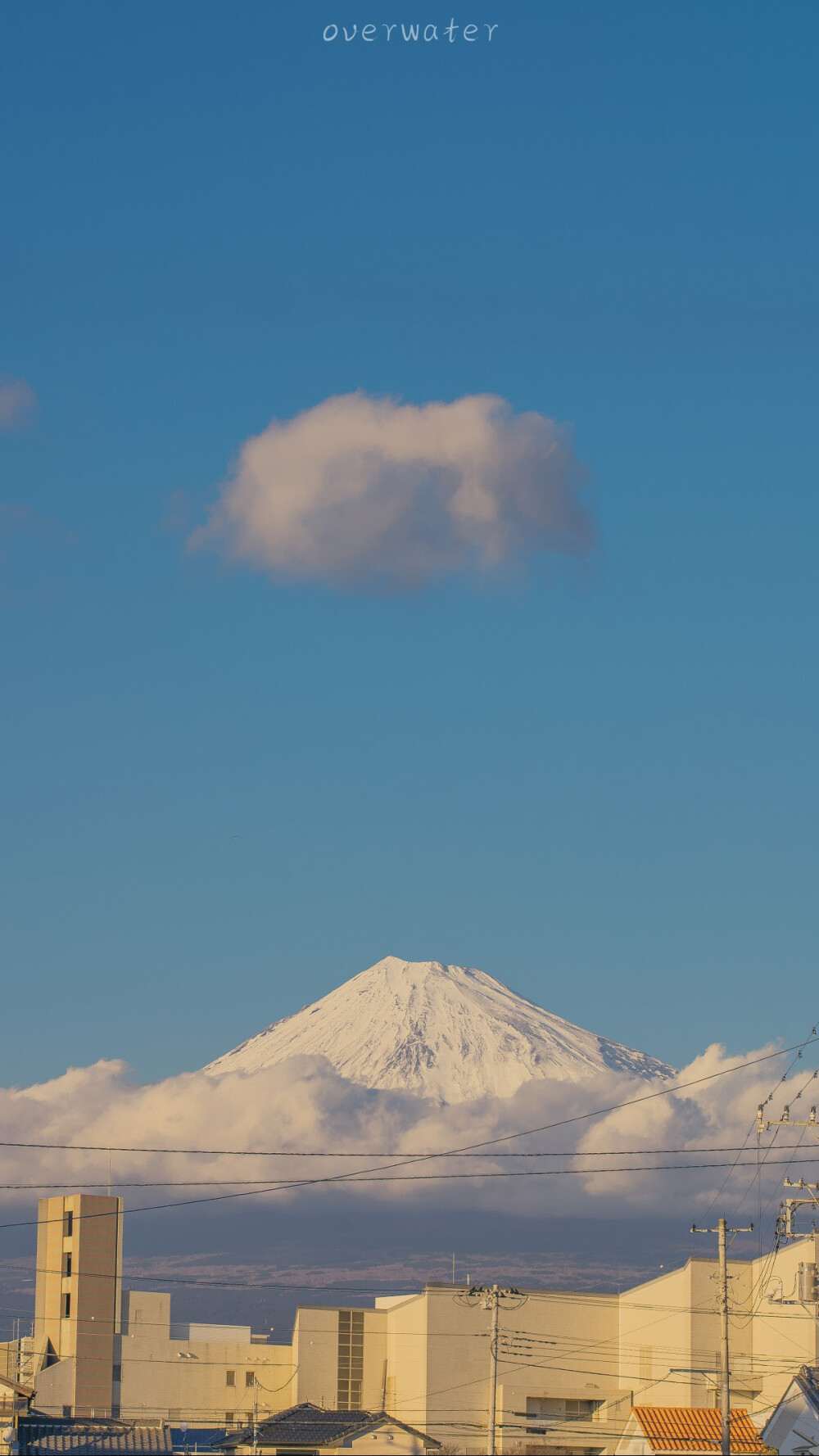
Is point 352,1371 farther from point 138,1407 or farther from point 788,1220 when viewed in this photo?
point 788,1220

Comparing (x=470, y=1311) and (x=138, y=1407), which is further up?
(x=470, y=1311)

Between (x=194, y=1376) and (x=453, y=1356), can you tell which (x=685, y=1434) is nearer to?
(x=453, y=1356)

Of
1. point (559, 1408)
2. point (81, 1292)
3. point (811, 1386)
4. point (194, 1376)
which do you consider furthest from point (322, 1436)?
point (81, 1292)

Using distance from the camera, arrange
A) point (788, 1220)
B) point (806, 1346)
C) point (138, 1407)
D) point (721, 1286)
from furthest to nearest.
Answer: point (138, 1407), point (806, 1346), point (788, 1220), point (721, 1286)

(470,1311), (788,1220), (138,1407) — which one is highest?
(788,1220)

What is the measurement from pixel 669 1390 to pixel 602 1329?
10.2m

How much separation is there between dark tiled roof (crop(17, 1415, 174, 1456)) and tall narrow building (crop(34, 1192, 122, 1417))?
68999 mm

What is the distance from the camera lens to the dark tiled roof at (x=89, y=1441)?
63281mm

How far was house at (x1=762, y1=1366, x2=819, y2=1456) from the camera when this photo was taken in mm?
64250

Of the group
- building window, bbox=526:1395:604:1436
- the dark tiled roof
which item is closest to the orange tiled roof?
the dark tiled roof

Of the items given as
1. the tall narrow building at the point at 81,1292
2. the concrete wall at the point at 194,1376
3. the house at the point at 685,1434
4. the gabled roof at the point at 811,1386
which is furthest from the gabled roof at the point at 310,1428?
the tall narrow building at the point at 81,1292

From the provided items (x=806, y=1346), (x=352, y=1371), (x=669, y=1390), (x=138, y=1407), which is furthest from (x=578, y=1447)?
(x=138, y=1407)

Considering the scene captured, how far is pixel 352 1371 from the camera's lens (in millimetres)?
128875

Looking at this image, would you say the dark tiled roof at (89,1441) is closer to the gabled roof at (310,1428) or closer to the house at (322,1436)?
the house at (322,1436)
